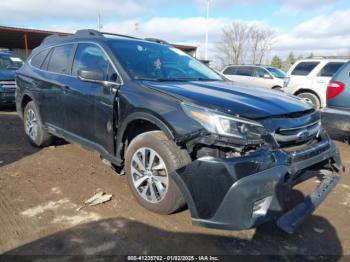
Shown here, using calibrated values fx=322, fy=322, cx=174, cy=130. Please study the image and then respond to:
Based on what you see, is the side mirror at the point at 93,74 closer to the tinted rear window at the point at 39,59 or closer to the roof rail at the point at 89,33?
the roof rail at the point at 89,33

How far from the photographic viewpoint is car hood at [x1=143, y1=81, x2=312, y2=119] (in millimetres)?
2818

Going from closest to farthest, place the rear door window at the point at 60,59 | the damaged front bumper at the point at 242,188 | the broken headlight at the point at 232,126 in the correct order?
1. the damaged front bumper at the point at 242,188
2. the broken headlight at the point at 232,126
3. the rear door window at the point at 60,59

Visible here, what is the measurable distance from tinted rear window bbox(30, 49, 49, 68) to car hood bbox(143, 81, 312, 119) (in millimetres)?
2667

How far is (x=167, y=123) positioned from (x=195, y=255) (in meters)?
1.16

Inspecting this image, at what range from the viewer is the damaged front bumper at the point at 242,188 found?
2.51 meters

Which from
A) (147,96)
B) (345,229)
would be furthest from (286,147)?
(147,96)

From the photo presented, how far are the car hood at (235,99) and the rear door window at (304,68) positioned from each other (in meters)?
7.20

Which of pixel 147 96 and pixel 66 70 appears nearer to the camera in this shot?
pixel 147 96

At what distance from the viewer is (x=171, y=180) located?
2.97 meters

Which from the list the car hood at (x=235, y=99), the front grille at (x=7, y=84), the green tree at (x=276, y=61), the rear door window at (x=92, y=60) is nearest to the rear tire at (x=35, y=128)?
the rear door window at (x=92, y=60)

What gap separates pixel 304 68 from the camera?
33.3 feet

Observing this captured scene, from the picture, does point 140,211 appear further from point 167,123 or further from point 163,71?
point 163,71

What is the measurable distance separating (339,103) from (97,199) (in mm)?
4275

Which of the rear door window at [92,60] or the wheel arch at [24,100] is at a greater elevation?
the rear door window at [92,60]
